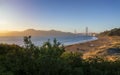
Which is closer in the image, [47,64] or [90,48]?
[47,64]

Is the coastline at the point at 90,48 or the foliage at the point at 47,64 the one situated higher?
the foliage at the point at 47,64

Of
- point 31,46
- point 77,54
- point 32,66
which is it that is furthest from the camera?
point 77,54

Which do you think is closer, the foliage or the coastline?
the foliage

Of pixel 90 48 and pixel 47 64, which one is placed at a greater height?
pixel 47 64

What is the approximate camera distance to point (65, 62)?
561cm

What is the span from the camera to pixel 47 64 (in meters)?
5.14

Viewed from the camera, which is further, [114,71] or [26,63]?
[114,71]

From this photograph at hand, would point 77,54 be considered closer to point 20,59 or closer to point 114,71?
point 114,71

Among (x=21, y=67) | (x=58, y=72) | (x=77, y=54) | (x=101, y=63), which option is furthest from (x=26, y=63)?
(x=101, y=63)

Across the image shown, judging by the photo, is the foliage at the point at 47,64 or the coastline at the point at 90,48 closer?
the foliage at the point at 47,64

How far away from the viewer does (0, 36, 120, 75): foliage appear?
204 inches

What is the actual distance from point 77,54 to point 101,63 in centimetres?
59

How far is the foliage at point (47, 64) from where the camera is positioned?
5.18 meters

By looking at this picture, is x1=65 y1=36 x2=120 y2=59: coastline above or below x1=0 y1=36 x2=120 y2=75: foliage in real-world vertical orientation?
below
